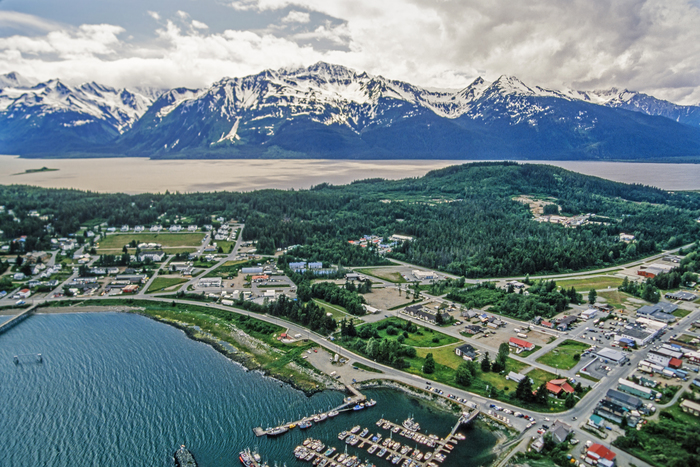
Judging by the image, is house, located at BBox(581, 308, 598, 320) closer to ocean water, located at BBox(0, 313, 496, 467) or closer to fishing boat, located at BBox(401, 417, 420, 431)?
ocean water, located at BBox(0, 313, 496, 467)

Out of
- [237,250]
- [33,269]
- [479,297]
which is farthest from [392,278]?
[33,269]

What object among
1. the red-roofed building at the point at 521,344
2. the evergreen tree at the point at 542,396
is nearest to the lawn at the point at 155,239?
the red-roofed building at the point at 521,344

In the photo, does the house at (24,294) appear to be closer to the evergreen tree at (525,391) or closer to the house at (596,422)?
the evergreen tree at (525,391)

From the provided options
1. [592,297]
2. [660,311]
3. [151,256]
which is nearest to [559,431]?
[592,297]

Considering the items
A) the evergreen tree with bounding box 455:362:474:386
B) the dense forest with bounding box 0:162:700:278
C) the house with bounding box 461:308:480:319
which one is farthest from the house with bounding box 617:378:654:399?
the dense forest with bounding box 0:162:700:278

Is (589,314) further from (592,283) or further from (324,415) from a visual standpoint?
(324,415)

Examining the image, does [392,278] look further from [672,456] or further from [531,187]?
[531,187]
